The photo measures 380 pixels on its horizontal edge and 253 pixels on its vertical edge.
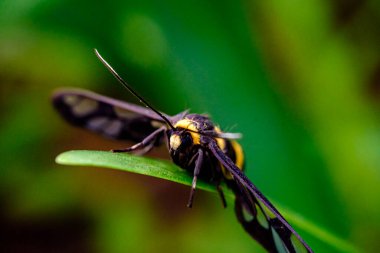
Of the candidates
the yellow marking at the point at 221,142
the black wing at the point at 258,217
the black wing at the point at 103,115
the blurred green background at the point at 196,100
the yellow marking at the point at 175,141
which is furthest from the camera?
the blurred green background at the point at 196,100

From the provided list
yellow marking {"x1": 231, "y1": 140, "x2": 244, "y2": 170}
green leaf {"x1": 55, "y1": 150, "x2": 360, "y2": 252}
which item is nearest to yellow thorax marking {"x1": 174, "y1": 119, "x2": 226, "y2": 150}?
green leaf {"x1": 55, "y1": 150, "x2": 360, "y2": 252}

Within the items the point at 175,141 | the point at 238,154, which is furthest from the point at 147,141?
the point at 238,154

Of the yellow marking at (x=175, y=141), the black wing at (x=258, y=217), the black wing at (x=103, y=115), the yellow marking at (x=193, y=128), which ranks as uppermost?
the black wing at (x=103, y=115)

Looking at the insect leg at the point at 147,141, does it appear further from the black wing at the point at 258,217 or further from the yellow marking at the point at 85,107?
the yellow marking at the point at 85,107

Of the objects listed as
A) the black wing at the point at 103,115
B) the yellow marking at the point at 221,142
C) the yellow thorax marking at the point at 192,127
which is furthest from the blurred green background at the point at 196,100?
the yellow thorax marking at the point at 192,127

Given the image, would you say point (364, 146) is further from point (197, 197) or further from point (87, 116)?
point (87, 116)

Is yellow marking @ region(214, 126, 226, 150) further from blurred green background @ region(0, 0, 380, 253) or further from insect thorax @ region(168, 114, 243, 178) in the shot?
blurred green background @ region(0, 0, 380, 253)

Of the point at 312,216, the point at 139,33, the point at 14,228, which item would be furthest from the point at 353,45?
the point at 14,228

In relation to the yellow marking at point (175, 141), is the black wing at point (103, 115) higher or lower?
higher
